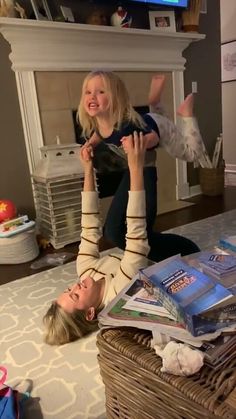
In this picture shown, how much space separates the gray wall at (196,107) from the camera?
7.79 ft

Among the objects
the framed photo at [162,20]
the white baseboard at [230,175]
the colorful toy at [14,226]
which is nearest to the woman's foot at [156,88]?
the colorful toy at [14,226]

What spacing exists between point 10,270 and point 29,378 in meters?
0.98

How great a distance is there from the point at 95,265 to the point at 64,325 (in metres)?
0.23

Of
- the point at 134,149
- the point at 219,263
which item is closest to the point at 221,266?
the point at 219,263

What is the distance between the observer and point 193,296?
75 centimetres

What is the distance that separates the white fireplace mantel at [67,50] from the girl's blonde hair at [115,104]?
125 cm

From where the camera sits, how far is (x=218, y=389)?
0.61m

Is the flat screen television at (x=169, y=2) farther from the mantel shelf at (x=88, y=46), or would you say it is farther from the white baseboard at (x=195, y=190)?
the white baseboard at (x=195, y=190)

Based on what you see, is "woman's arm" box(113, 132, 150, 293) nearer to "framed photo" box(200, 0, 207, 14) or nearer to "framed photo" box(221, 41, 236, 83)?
"framed photo" box(200, 0, 207, 14)

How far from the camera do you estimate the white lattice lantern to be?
7.63 ft

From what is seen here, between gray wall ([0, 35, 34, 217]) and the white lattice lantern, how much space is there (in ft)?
0.37

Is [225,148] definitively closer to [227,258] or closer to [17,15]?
[17,15]

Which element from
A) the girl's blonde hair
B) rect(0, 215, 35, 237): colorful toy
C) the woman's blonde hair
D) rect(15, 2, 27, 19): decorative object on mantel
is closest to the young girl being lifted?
the girl's blonde hair

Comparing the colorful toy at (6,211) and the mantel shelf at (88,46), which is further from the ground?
the mantel shelf at (88,46)
